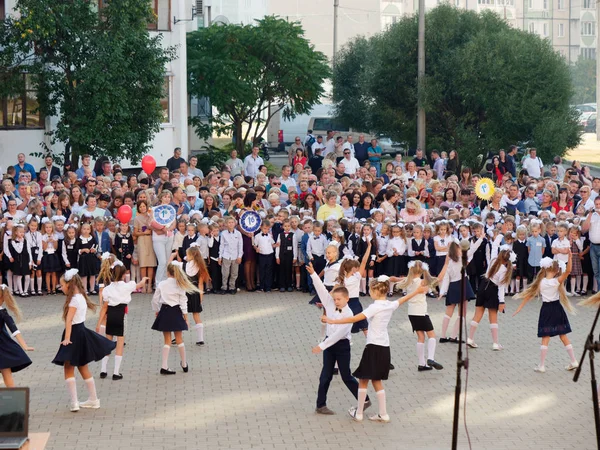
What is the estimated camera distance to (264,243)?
19.8 metres

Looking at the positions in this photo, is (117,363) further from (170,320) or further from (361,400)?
(361,400)

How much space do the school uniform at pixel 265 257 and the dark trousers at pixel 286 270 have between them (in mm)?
174

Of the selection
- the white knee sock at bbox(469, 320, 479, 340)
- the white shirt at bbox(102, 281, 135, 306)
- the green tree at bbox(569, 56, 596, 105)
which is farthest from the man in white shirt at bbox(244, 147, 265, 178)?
the green tree at bbox(569, 56, 596, 105)

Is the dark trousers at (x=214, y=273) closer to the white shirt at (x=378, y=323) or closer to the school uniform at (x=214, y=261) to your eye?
the school uniform at (x=214, y=261)

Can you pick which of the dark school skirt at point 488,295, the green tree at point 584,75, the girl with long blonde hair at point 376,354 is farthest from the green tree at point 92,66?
the green tree at point 584,75

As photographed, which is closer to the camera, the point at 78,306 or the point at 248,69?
the point at 78,306

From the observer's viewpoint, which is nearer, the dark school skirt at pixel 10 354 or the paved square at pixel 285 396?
the paved square at pixel 285 396

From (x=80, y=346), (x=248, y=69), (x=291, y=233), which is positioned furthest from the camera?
(x=248, y=69)

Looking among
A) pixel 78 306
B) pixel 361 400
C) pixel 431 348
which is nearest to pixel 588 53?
pixel 431 348

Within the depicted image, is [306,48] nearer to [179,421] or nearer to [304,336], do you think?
[304,336]

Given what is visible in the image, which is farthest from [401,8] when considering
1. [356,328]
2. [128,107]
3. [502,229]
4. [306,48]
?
[356,328]

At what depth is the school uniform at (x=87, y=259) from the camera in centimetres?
1923

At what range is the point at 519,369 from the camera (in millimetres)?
14438

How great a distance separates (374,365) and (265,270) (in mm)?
8207
